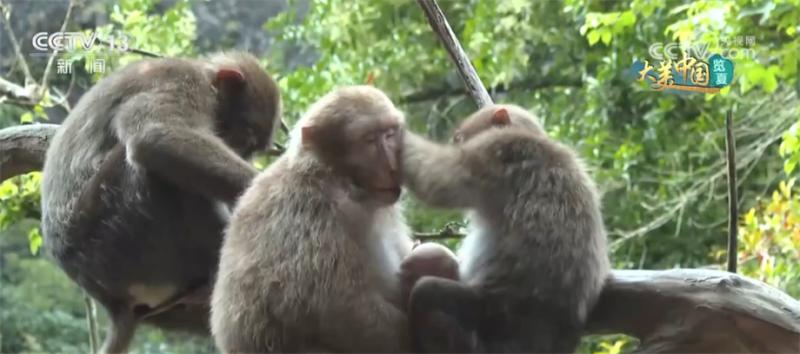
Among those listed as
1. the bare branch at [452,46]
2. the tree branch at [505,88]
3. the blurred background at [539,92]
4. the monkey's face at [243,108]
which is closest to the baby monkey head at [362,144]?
the monkey's face at [243,108]

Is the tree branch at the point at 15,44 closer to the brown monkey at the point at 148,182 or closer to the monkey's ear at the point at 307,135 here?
the brown monkey at the point at 148,182

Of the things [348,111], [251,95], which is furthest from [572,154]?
[251,95]

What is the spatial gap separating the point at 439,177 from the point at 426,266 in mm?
138

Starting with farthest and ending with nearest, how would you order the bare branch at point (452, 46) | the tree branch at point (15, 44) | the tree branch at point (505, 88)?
the tree branch at point (505, 88), the tree branch at point (15, 44), the bare branch at point (452, 46)

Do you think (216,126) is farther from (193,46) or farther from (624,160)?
(624,160)

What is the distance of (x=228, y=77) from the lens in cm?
168

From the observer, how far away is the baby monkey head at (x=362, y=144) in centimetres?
134

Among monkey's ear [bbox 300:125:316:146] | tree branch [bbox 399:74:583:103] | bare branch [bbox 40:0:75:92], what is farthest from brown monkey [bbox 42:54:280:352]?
tree branch [bbox 399:74:583:103]

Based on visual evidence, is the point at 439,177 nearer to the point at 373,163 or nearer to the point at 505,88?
the point at 373,163

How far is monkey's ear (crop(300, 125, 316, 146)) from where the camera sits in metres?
1.36

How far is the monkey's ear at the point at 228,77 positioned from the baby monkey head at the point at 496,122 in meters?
0.41

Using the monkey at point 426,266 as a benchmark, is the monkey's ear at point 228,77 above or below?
above

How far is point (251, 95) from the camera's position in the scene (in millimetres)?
1686

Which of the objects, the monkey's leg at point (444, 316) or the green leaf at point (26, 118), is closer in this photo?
the monkey's leg at point (444, 316)
